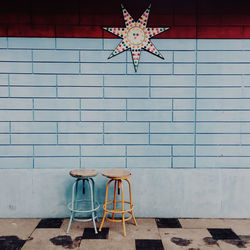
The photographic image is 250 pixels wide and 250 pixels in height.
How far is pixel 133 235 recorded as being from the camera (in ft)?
12.2

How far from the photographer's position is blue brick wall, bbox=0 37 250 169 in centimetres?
426

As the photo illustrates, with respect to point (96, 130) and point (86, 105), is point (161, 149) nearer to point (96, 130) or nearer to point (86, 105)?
point (96, 130)

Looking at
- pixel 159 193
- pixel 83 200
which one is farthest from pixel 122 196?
pixel 159 193

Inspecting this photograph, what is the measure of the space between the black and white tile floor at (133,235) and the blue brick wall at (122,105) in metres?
0.88

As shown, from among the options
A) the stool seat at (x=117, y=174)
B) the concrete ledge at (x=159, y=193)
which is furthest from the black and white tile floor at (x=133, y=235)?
the stool seat at (x=117, y=174)

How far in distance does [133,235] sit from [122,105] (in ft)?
6.42

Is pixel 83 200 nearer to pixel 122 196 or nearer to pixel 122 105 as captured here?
pixel 122 196

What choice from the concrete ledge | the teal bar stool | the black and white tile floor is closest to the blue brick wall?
the concrete ledge

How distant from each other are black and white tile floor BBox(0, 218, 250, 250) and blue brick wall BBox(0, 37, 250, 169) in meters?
0.88

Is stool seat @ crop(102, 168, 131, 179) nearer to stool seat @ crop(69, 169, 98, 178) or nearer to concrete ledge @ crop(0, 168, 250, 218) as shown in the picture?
stool seat @ crop(69, 169, 98, 178)

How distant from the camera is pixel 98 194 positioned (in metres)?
4.34

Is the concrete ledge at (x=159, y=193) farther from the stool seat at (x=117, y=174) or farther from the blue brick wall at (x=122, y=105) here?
the stool seat at (x=117, y=174)

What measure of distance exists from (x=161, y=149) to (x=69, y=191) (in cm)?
164

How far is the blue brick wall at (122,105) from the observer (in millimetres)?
4258
